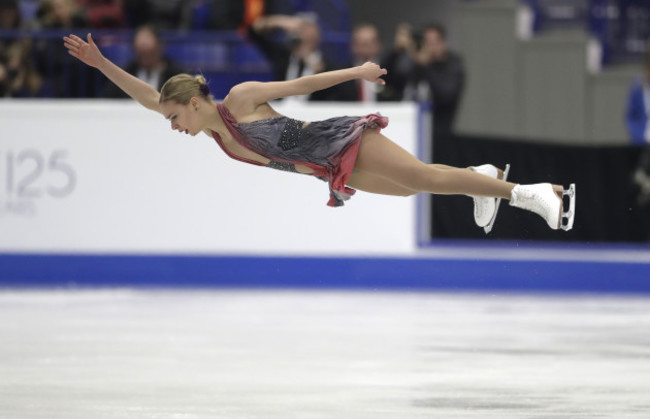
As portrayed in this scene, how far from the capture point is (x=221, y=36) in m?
10.3

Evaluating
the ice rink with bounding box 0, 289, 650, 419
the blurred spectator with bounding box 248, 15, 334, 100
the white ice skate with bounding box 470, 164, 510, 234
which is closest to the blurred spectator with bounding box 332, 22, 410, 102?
the blurred spectator with bounding box 248, 15, 334, 100

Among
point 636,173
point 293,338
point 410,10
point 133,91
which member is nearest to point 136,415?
point 133,91

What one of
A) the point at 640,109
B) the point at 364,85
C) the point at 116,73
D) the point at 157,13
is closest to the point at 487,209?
the point at 116,73

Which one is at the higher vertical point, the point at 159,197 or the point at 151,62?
the point at 151,62

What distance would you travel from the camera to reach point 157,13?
428 inches

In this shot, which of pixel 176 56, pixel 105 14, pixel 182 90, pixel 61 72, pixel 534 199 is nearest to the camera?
pixel 182 90

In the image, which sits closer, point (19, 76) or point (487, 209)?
point (487, 209)

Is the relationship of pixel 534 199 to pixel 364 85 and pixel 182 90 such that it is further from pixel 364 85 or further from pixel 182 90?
pixel 364 85

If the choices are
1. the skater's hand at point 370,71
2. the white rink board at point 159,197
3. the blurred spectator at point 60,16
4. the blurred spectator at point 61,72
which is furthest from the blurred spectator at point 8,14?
the skater's hand at point 370,71

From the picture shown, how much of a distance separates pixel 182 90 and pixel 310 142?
613 millimetres

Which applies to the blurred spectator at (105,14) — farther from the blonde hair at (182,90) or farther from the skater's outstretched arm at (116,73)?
the blonde hair at (182,90)

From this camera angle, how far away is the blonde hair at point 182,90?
5.37 metres

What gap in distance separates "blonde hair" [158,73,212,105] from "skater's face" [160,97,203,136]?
2cm

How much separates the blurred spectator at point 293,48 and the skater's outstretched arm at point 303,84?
3.57 meters
